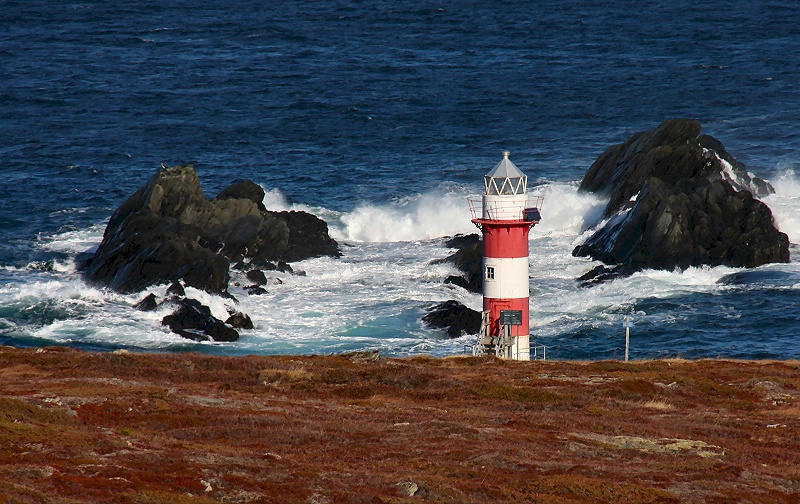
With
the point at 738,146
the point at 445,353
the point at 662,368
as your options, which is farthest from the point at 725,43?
the point at 662,368

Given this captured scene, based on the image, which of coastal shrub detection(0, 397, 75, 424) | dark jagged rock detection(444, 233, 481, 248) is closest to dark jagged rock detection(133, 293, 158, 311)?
dark jagged rock detection(444, 233, 481, 248)

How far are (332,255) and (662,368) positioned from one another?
1288 inches

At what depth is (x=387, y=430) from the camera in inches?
908

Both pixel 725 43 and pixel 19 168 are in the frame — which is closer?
→ pixel 19 168

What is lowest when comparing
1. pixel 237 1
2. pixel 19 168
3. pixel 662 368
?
pixel 662 368

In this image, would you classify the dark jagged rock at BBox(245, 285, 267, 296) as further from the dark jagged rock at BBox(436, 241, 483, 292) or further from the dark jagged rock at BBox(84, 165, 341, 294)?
the dark jagged rock at BBox(436, 241, 483, 292)

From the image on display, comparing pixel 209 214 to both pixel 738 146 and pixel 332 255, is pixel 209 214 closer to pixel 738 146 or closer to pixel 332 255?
pixel 332 255

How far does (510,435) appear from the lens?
22828 mm

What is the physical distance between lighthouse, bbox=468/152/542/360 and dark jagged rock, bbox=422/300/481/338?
1219 centimetres

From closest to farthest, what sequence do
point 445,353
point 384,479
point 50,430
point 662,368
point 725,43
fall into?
1. point 384,479
2. point 50,430
3. point 662,368
4. point 445,353
5. point 725,43

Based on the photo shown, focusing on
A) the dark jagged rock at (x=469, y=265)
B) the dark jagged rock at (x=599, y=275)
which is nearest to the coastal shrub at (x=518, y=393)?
the dark jagged rock at (x=469, y=265)

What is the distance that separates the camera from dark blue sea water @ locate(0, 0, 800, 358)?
168 feet

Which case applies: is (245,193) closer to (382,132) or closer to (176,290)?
(176,290)

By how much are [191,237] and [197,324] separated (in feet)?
28.3
